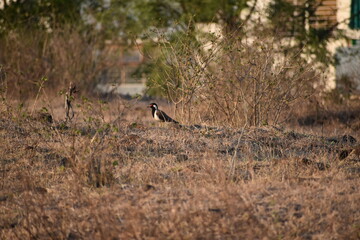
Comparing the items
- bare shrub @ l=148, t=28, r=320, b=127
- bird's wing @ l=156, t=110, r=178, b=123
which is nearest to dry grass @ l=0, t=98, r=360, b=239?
bare shrub @ l=148, t=28, r=320, b=127

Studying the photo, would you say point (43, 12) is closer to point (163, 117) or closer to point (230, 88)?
point (163, 117)

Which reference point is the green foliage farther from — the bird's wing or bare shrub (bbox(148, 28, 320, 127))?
bare shrub (bbox(148, 28, 320, 127))

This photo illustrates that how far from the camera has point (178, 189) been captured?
5.38 metres

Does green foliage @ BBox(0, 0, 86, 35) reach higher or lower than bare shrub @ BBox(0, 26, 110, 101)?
higher

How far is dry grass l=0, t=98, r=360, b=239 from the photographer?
4625mm

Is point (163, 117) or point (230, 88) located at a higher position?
point (230, 88)

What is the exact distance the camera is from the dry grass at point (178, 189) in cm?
462

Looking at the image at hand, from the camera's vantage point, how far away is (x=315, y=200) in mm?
5047

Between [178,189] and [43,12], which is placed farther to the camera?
[43,12]

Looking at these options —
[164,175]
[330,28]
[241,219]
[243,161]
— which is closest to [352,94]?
[330,28]

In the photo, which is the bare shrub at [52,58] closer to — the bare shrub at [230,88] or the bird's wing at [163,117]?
the bird's wing at [163,117]

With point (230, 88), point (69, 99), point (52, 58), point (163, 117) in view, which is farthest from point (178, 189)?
point (52, 58)

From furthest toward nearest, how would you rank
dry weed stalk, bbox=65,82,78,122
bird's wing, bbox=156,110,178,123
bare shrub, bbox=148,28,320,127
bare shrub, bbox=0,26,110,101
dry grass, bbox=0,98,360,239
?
bare shrub, bbox=0,26,110,101, bird's wing, bbox=156,110,178,123, bare shrub, bbox=148,28,320,127, dry weed stalk, bbox=65,82,78,122, dry grass, bbox=0,98,360,239

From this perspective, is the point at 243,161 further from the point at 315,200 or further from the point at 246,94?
the point at 246,94
